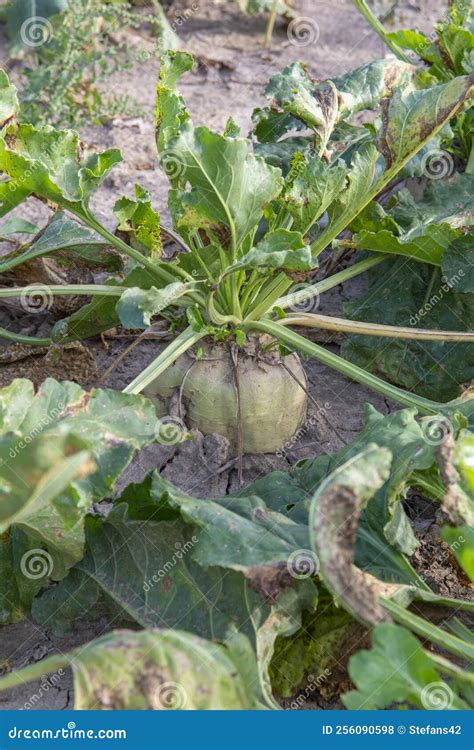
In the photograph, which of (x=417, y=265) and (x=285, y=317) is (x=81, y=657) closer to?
(x=285, y=317)

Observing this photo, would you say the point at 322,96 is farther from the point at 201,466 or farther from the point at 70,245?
the point at 201,466

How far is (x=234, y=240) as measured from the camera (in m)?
2.32

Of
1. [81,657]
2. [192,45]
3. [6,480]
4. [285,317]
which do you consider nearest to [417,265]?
[285,317]

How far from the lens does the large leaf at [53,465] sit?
5.57 feet

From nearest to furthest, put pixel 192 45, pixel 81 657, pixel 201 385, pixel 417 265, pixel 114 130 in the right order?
pixel 81 657, pixel 201 385, pixel 417 265, pixel 114 130, pixel 192 45

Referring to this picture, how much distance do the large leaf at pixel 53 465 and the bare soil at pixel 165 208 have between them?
0.18 metres

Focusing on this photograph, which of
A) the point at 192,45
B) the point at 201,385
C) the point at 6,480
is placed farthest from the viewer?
the point at 192,45

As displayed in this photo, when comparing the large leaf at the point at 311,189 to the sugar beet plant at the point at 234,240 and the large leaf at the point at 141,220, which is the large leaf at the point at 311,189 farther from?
the large leaf at the point at 141,220

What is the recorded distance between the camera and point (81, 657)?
1.54m

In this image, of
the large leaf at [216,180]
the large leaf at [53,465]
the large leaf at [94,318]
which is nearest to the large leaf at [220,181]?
the large leaf at [216,180]

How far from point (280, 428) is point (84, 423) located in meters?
0.79

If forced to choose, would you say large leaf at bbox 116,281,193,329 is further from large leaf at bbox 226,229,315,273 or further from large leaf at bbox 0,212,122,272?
large leaf at bbox 0,212,122,272

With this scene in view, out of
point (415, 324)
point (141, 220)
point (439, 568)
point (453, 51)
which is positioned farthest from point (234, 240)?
point (453, 51)

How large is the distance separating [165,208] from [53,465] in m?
2.08
